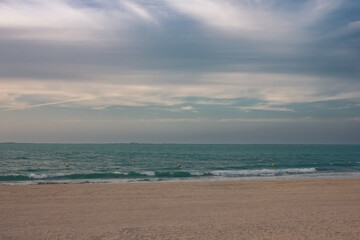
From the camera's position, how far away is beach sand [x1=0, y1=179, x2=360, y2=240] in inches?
330

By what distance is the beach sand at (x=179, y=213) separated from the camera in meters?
8.38

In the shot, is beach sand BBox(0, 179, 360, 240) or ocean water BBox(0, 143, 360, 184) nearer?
beach sand BBox(0, 179, 360, 240)

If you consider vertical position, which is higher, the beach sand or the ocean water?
the beach sand

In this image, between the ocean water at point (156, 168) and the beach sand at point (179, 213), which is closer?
the beach sand at point (179, 213)

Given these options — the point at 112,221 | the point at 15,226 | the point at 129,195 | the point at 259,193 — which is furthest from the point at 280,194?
the point at 15,226

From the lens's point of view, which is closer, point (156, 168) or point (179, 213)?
point (179, 213)

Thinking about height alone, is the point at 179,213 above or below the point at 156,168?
above

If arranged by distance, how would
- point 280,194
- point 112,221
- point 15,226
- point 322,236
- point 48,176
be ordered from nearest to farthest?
1. point 322,236
2. point 15,226
3. point 112,221
4. point 280,194
5. point 48,176

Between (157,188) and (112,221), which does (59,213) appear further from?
(157,188)

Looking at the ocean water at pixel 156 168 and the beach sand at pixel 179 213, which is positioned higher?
the beach sand at pixel 179 213

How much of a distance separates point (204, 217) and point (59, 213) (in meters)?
4.86

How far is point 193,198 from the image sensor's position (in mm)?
13383

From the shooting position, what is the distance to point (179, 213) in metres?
10.7

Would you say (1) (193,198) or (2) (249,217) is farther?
(1) (193,198)
